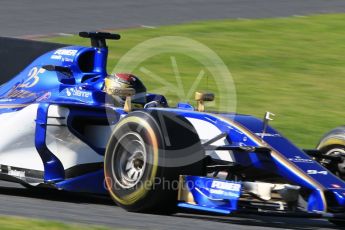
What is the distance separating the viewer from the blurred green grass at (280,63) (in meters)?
14.2

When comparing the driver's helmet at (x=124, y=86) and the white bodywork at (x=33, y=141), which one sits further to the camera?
the driver's helmet at (x=124, y=86)

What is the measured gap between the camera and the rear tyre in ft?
24.8

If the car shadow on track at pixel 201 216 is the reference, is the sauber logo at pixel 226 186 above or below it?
above

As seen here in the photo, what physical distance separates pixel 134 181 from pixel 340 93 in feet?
27.4

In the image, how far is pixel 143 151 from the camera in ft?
25.7

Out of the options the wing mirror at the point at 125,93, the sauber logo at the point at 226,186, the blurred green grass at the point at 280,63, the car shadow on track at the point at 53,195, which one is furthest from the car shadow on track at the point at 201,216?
the blurred green grass at the point at 280,63

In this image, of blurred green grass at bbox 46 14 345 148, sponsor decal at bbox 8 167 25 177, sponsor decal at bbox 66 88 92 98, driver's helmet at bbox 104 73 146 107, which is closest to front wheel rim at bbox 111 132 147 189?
driver's helmet at bbox 104 73 146 107

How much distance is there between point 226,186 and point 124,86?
1.98 meters

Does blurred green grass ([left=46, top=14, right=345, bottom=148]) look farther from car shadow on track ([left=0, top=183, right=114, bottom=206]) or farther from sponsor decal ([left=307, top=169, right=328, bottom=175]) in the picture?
sponsor decal ([left=307, top=169, right=328, bottom=175])

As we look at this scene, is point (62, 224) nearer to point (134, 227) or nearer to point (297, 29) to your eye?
point (134, 227)

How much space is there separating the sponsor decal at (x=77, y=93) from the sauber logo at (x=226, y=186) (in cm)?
203

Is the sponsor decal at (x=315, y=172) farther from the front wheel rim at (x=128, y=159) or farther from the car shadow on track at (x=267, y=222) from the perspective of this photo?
the front wheel rim at (x=128, y=159)

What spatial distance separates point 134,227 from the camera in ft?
22.8

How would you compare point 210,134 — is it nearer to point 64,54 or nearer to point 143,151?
point 143,151
